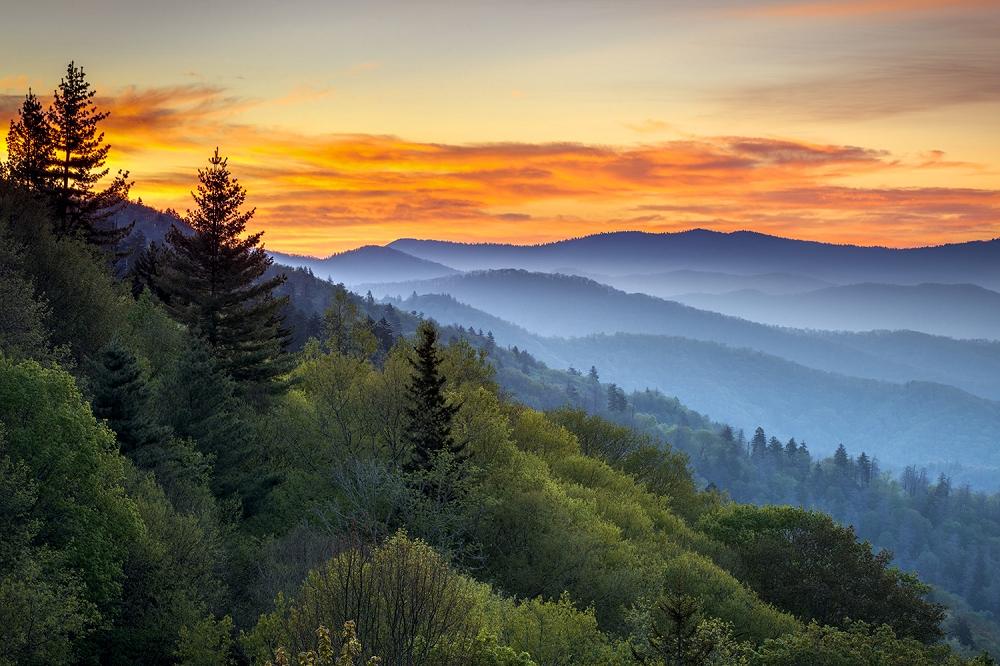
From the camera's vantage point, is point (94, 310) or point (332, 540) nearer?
point (332, 540)

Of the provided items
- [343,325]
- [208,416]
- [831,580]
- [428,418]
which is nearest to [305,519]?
[208,416]

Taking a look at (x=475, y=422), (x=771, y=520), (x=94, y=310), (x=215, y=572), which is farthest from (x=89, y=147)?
(x=771, y=520)

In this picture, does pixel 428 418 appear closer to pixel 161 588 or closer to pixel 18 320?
pixel 161 588

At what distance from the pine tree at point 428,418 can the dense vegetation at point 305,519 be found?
0.38 ft

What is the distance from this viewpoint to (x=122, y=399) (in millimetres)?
33156

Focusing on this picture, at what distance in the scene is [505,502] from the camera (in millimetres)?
39438

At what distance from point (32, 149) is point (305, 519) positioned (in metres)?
35.8

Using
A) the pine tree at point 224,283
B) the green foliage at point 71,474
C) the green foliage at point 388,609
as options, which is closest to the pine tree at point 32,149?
the pine tree at point 224,283

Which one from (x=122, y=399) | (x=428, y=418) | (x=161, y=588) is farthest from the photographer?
(x=428, y=418)

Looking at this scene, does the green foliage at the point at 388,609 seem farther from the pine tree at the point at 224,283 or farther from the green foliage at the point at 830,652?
the pine tree at the point at 224,283

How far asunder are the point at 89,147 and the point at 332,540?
121ft

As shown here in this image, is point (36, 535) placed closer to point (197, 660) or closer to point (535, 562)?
point (197, 660)

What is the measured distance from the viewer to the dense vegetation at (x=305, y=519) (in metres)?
20.9

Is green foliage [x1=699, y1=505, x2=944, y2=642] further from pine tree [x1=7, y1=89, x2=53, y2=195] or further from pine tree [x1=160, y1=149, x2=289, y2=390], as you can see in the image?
pine tree [x1=7, y1=89, x2=53, y2=195]
